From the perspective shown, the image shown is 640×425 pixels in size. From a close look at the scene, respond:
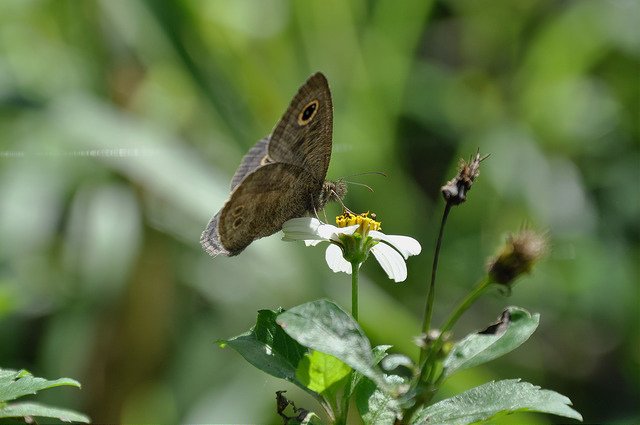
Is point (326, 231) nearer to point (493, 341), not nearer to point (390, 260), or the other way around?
point (390, 260)

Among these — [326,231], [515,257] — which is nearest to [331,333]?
[515,257]

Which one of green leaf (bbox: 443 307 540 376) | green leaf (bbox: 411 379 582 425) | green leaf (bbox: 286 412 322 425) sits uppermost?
green leaf (bbox: 443 307 540 376)

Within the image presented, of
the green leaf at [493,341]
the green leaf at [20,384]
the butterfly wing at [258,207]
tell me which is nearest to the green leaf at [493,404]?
the green leaf at [493,341]

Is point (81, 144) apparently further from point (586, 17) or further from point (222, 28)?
point (586, 17)

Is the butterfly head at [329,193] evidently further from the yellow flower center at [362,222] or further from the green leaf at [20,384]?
the green leaf at [20,384]

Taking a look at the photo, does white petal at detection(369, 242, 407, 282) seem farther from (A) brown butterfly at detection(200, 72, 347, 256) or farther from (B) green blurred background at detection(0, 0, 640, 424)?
(B) green blurred background at detection(0, 0, 640, 424)

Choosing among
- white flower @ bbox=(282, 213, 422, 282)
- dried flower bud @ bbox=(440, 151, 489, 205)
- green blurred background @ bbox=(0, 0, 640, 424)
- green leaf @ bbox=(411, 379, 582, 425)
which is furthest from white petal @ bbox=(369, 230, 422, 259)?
green blurred background @ bbox=(0, 0, 640, 424)
